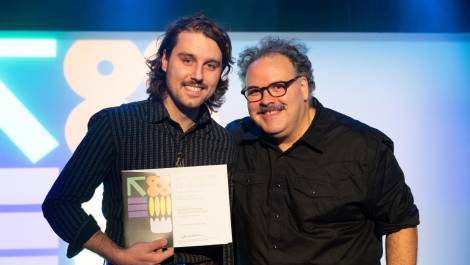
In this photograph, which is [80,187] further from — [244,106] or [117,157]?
[244,106]

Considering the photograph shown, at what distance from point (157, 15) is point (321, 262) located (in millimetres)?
2106

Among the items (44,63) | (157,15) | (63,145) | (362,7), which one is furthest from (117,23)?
(362,7)

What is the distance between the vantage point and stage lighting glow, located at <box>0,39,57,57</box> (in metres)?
2.90

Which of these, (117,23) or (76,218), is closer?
(76,218)

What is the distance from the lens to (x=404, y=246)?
1708 millimetres

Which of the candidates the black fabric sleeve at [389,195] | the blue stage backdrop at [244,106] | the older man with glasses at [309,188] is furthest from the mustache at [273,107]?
the blue stage backdrop at [244,106]

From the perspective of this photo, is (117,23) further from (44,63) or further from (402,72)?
(402,72)

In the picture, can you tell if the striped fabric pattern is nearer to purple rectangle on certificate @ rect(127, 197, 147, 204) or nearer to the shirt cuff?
the shirt cuff

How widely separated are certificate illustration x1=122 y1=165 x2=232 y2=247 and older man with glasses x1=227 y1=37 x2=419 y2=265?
8.3 inches

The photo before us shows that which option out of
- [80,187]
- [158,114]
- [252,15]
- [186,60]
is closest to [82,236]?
[80,187]

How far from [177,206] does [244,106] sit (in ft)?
5.20

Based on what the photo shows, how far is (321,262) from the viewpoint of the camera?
1.64 metres

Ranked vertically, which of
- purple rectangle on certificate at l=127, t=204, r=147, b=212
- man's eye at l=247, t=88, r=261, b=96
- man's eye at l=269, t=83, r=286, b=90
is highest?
man's eye at l=269, t=83, r=286, b=90

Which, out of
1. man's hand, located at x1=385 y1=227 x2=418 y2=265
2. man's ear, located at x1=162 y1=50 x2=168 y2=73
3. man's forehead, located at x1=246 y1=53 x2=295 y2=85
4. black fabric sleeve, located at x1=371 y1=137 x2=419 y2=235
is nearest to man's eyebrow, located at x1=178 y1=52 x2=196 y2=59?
man's ear, located at x1=162 y1=50 x2=168 y2=73
